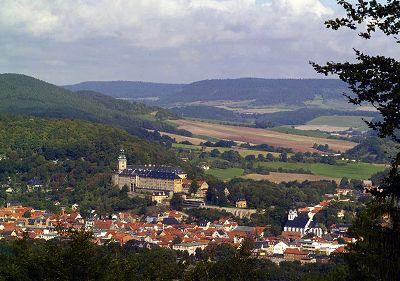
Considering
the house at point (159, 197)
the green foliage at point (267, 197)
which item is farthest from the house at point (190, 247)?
the house at point (159, 197)

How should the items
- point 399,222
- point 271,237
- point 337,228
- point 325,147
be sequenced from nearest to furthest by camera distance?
point 399,222 → point 271,237 → point 337,228 → point 325,147

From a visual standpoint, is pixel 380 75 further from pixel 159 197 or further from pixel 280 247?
pixel 159 197

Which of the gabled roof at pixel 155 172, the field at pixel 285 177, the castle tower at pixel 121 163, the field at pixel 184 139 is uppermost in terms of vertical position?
the field at pixel 184 139

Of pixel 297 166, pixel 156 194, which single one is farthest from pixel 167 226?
pixel 297 166

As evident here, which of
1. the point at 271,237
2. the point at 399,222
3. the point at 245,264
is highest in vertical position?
the point at 399,222

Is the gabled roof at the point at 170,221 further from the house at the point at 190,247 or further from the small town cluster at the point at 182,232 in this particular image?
the house at the point at 190,247

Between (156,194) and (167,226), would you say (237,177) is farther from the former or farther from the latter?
(167,226)

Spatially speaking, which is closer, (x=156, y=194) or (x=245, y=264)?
(x=245, y=264)
